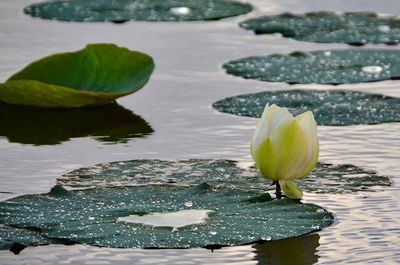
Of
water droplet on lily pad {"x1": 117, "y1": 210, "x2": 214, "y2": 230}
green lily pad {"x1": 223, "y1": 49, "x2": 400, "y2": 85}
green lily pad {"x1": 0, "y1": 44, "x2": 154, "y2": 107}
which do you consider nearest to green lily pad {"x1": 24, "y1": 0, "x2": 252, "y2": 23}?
green lily pad {"x1": 223, "y1": 49, "x2": 400, "y2": 85}

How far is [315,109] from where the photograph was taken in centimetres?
341

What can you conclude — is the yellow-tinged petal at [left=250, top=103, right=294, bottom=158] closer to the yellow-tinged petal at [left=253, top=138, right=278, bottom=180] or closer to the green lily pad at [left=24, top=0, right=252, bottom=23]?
the yellow-tinged petal at [left=253, top=138, right=278, bottom=180]

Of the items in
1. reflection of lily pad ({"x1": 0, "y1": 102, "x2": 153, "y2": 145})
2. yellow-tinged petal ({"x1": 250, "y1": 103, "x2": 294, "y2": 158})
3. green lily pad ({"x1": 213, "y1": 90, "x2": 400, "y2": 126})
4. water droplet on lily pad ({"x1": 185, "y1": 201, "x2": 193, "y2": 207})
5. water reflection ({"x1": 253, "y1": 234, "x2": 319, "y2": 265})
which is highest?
yellow-tinged petal ({"x1": 250, "y1": 103, "x2": 294, "y2": 158})

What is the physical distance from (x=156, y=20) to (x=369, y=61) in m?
1.40

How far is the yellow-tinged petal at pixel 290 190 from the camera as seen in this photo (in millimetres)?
2352

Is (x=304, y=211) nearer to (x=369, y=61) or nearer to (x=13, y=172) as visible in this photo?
(x=13, y=172)

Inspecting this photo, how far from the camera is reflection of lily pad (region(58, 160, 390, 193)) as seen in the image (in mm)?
2480

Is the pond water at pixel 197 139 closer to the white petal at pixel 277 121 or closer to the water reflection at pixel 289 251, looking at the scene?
the water reflection at pixel 289 251

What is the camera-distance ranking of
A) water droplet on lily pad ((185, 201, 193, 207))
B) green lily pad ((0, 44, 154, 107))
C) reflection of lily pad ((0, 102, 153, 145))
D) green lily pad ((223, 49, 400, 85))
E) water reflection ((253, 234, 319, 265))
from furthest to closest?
green lily pad ((223, 49, 400, 85))
green lily pad ((0, 44, 154, 107))
reflection of lily pad ((0, 102, 153, 145))
water droplet on lily pad ((185, 201, 193, 207))
water reflection ((253, 234, 319, 265))

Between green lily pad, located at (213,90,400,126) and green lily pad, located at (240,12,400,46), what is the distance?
4.02 ft

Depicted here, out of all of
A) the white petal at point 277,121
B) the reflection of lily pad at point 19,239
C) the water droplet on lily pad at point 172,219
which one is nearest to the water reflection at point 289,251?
the water droplet on lily pad at point 172,219

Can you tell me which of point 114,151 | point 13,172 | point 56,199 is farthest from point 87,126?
point 56,199

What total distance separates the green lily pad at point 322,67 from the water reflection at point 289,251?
179 cm

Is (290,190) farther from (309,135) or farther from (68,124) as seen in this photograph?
(68,124)
